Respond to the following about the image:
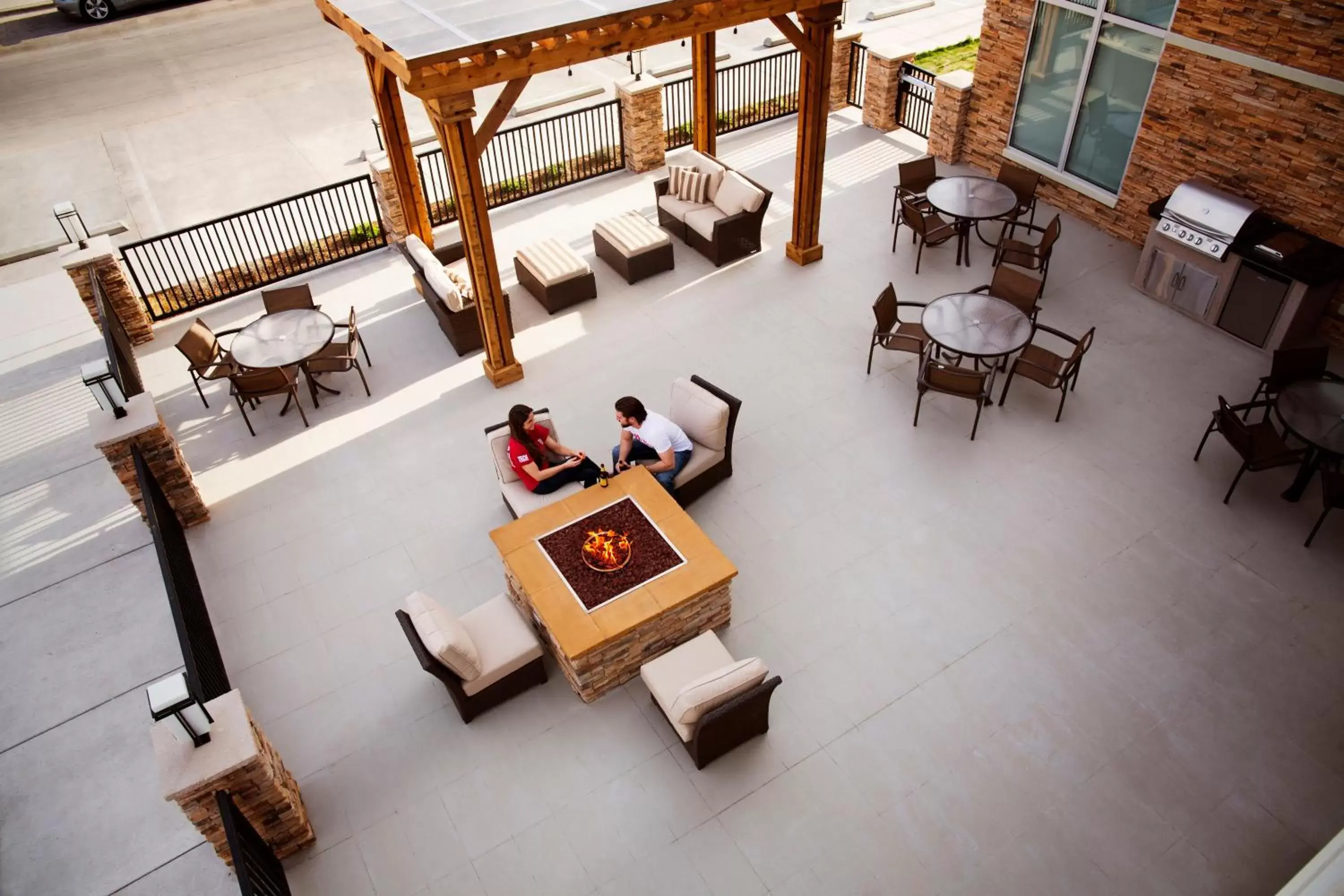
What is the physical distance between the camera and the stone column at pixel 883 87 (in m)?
13.6

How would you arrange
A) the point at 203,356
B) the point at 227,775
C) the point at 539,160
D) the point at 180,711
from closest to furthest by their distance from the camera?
the point at 180,711 → the point at 227,775 → the point at 203,356 → the point at 539,160

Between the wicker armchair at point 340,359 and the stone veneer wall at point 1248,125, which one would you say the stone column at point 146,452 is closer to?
the wicker armchair at point 340,359

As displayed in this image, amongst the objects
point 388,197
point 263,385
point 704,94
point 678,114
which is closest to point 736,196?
point 704,94

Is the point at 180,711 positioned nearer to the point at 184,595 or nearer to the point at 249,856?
the point at 249,856

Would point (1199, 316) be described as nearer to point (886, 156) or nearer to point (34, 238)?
point (886, 156)

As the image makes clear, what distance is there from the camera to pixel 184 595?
653 centimetres

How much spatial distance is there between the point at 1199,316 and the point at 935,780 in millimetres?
6846

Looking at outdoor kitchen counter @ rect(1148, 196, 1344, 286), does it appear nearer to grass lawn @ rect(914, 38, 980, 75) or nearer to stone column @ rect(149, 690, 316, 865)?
grass lawn @ rect(914, 38, 980, 75)

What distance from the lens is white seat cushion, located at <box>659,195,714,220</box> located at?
11.6m

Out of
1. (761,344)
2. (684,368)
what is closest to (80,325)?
(684,368)

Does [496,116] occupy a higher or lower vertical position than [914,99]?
higher

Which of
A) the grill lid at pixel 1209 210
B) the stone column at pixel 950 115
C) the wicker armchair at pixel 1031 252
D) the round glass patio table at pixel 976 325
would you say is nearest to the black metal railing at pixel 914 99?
the stone column at pixel 950 115

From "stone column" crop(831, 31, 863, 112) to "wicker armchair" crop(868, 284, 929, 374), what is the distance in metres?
6.46

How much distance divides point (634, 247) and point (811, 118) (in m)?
2.62
